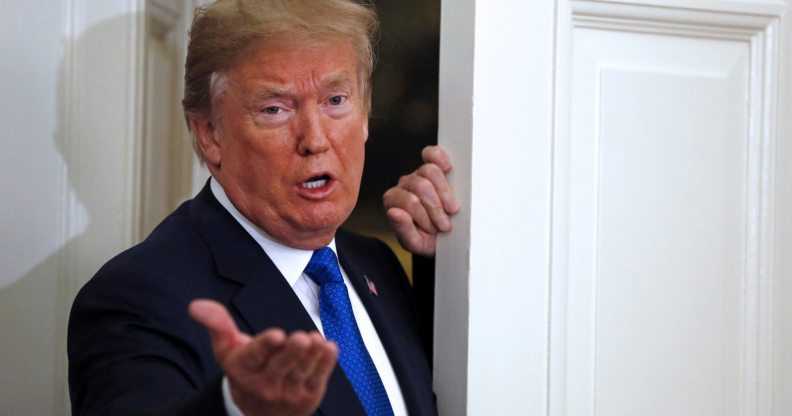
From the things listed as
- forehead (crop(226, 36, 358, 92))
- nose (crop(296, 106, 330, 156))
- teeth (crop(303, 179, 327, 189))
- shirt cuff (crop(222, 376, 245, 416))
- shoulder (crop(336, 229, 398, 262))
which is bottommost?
shirt cuff (crop(222, 376, 245, 416))

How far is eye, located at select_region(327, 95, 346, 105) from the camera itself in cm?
160

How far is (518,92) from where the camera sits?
4.81ft

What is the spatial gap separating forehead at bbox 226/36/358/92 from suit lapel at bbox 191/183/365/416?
20 cm

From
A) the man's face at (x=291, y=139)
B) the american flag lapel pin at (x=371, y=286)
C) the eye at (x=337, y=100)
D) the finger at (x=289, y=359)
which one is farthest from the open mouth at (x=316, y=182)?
the finger at (x=289, y=359)

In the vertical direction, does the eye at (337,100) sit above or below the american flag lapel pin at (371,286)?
above

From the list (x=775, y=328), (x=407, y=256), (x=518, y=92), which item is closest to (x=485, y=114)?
(x=518, y=92)

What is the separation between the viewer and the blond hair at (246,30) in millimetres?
1551

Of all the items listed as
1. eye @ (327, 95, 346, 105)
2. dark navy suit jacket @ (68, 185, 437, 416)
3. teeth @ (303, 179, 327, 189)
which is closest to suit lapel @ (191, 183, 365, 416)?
dark navy suit jacket @ (68, 185, 437, 416)

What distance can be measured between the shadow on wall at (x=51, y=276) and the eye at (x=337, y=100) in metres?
0.54

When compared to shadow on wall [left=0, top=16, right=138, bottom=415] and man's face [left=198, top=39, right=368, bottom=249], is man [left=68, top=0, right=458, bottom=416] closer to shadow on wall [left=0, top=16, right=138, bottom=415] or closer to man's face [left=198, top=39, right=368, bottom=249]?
man's face [left=198, top=39, right=368, bottom=249]

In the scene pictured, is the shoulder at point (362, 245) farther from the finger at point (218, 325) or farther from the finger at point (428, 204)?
the finger at point (218, 325)

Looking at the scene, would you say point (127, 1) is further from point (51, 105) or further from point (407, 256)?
point (407, 256)

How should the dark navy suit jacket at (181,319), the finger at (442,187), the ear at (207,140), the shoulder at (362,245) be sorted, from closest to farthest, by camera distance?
the dark navy suit jacket at (181,319), the finger at (442,187), the ear at (207,140), the shoulder at (362,245)

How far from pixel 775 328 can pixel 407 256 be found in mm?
1771
